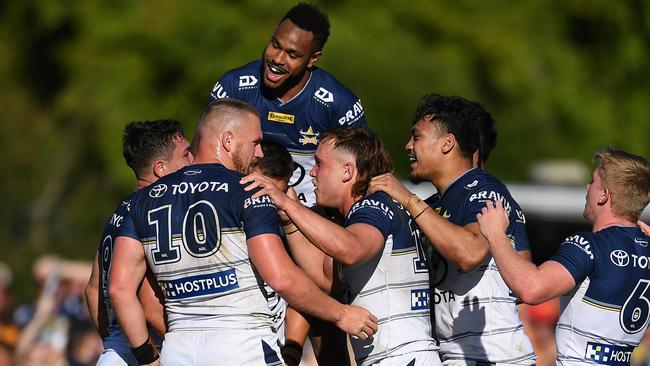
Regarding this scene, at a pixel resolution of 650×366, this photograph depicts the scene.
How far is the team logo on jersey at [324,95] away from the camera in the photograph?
25.3 ft

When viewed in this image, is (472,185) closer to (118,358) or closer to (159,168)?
(159,168)

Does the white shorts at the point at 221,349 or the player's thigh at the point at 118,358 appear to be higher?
the white shorts at the point at 221,349

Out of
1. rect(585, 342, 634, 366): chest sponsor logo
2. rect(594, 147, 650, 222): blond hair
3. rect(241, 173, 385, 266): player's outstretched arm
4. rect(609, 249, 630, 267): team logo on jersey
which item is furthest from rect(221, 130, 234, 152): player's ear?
rect(585, 342, 634, 366): chest sponsor logo

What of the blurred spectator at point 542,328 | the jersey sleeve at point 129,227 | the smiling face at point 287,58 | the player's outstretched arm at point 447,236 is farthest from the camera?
the blurred spectator at point 542,328

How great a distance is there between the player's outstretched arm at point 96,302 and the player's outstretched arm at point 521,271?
275cm

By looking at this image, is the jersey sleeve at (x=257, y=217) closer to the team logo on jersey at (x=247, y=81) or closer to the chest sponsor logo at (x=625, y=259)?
the team logo on jersey at (x=247, y=81)

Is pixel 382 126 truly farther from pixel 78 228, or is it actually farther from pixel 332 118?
pixel 332 118

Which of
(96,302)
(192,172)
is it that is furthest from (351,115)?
(96,302)

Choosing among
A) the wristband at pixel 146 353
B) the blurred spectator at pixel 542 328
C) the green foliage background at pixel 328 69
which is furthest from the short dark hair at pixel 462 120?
the green foliage background at pixel 328 69

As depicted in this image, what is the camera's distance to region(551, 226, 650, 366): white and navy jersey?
6.36 m

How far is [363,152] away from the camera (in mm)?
6887

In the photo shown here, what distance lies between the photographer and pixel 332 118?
25.2 feet

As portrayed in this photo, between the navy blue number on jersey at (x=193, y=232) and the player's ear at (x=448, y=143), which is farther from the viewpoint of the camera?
the player's ear at (x=448, y=143)

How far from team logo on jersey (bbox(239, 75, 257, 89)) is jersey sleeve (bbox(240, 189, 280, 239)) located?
5.39 feet
